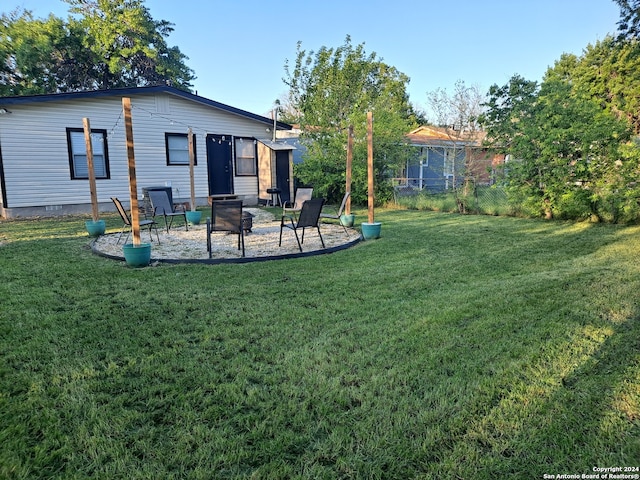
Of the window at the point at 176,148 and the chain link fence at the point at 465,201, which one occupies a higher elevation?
the window at the point at 176,148

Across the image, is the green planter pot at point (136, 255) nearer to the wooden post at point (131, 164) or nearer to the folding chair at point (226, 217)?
the wooden post at point (131, 164)

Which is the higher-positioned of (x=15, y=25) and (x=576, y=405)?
(x=15, y=25)

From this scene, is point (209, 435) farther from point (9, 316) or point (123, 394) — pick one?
point (9, 316)

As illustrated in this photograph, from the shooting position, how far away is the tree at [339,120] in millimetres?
12477

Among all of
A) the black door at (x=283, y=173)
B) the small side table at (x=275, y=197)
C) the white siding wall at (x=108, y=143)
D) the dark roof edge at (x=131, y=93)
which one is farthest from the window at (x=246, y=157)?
the small side table at (x=275, y=197)

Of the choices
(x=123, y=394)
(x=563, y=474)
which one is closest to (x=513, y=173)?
(x=563, y=474)

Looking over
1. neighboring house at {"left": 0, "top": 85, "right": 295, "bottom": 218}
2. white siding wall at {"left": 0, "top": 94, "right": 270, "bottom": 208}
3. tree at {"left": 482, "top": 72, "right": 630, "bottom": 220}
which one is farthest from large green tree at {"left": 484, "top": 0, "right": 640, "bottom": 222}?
white siding wall at {"left": 0, "top": 94, "right": 270, "bottom": 208}

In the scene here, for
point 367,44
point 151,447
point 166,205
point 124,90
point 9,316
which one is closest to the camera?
point 151,447

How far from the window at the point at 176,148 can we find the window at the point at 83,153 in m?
1.78

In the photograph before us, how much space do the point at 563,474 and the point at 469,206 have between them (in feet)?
32.8

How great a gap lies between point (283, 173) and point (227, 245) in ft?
25.3

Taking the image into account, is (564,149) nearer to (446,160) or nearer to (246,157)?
(446,160)

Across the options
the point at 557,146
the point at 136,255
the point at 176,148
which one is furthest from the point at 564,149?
the point at 176,148

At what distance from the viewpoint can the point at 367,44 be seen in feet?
49.4
